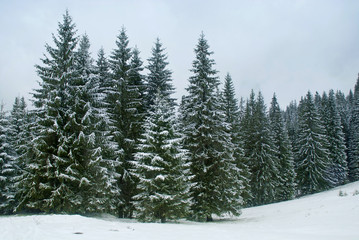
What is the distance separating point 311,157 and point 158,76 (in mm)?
28995

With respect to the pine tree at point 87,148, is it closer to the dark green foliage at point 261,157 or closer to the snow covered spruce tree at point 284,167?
the dark green foliage at point 261,157

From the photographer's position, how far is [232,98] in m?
36.8

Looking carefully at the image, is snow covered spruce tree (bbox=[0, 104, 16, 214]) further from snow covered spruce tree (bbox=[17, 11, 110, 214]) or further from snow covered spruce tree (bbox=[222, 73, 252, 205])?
snow covered spruce tree (bbox=[222, 73, 252, 205])

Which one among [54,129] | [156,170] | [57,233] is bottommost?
[57,233]

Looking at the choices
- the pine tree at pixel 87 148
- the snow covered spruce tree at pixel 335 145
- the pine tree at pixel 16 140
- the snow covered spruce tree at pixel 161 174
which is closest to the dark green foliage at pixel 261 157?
the snow covered spruce tree at pixel 335 145

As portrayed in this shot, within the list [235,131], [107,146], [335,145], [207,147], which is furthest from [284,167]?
[107,146]

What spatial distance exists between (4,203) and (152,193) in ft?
59.9

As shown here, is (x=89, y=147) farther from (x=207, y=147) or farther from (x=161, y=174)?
(x=207, y=147)

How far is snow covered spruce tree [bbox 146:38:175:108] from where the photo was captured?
25914 mm

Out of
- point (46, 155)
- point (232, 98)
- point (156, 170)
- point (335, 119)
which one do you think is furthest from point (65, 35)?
point (335, 119)

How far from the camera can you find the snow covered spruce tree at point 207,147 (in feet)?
72.6

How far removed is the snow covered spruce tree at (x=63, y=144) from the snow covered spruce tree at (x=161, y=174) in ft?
12.5

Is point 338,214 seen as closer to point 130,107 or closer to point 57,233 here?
point 57,233

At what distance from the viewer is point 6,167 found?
26.7 meters
